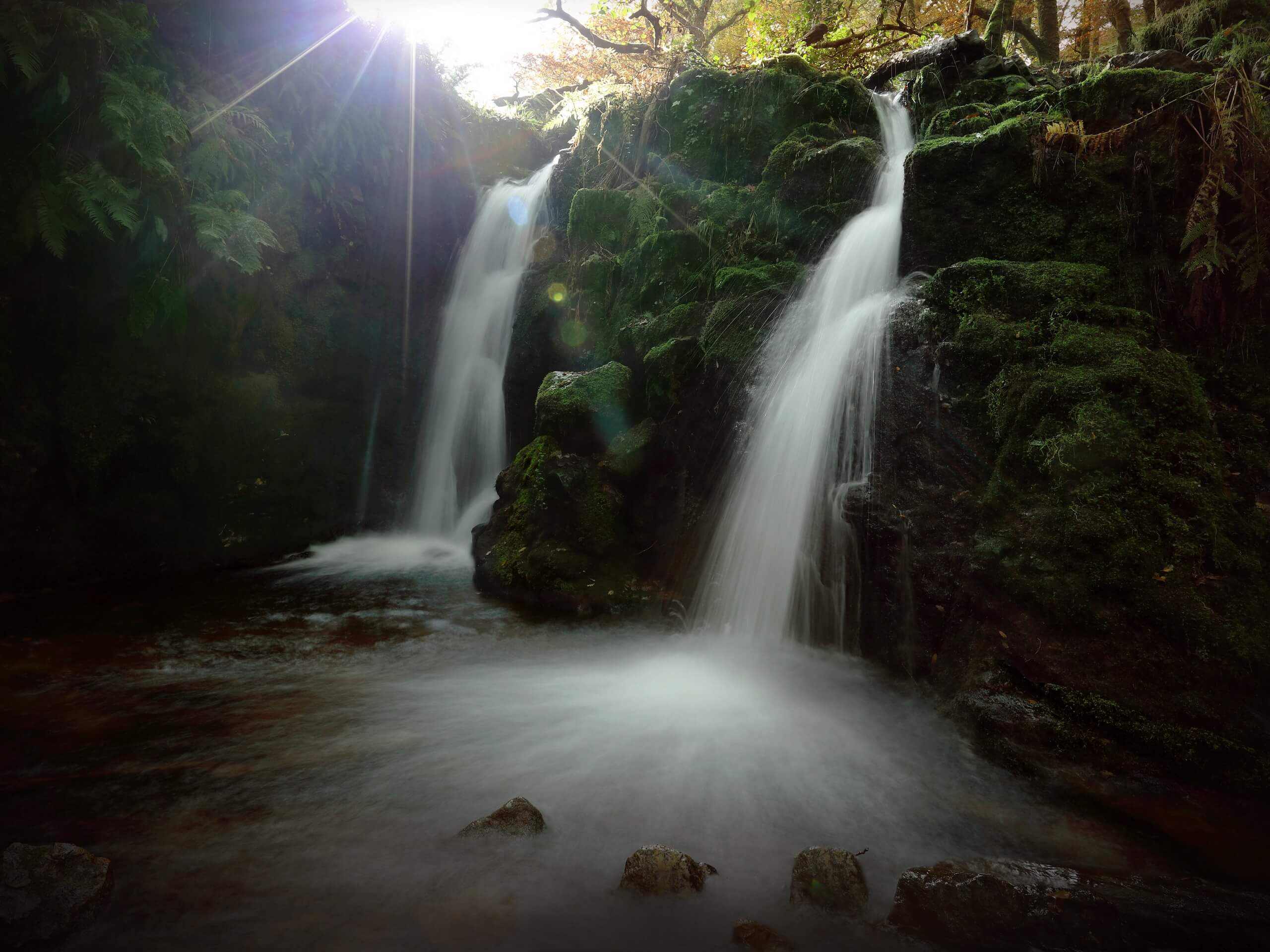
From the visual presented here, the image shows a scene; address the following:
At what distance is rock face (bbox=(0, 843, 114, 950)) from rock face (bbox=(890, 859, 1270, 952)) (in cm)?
277

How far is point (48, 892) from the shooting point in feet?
6.84

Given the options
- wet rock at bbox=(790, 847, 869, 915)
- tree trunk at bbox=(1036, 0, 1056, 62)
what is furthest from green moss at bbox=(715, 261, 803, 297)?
tree trunk at bbox=(1036, 0, 1056, 62)

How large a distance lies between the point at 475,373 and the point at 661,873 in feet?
29.1

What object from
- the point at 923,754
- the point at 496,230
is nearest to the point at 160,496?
the point at 496,230

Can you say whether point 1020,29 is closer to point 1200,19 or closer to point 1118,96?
point 1200,19

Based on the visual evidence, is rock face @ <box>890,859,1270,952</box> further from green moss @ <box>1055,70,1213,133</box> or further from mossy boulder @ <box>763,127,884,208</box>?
mossy boulder @ <box>763,127,884,208</box>

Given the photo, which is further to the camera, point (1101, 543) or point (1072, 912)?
point (1101, 543)

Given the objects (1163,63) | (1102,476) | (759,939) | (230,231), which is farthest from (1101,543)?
(230,231)

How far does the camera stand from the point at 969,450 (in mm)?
4285

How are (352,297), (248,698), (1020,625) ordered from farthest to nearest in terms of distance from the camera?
(352,297)
(248,698)
(1020,625)

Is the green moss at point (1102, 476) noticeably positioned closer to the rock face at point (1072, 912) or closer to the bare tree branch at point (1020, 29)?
the rock face at point (1072, 912)

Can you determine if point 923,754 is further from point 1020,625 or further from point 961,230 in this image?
point 961,230

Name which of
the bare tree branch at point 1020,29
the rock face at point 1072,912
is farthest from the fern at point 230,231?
the bare tree branch at point 1020,29

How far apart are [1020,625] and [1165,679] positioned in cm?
68
